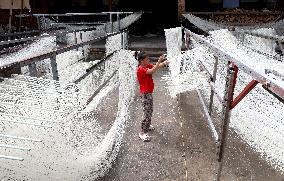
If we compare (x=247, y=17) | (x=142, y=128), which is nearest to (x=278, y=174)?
(x=142, y=128)

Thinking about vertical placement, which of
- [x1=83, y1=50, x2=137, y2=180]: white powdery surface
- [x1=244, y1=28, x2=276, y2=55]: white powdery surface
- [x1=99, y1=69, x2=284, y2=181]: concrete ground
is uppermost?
[x1=244, y1=28, x2=276, y2=55]: white powdery surface

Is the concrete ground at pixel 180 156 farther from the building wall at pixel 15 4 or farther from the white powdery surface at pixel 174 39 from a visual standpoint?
the building wall at pixel 15 4

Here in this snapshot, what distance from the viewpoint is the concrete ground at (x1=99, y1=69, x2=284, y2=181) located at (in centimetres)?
319

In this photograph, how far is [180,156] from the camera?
3.59 meters

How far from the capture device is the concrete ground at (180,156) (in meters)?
3.19

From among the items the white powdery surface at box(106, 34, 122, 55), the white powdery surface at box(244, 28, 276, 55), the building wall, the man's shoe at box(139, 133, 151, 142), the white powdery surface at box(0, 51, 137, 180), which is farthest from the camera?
the building wall

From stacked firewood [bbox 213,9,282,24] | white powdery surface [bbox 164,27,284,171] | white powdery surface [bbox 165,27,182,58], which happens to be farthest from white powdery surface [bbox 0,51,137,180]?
stacked firewood [bbox 213,9,282,24]

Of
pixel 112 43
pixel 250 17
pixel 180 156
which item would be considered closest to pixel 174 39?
pixel 112 43

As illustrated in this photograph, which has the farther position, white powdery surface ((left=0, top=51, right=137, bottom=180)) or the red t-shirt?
the red t-shirt

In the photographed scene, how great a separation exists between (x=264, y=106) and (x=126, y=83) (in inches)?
104

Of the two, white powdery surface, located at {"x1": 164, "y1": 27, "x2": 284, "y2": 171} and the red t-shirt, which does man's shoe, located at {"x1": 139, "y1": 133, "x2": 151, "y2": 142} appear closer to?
the red t-shirt

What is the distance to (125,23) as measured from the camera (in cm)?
920

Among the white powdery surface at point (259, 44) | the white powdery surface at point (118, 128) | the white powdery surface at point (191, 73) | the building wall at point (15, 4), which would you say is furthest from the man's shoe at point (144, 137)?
the building wall at point (15, 4)

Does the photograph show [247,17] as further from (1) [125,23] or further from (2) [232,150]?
(2) [232,150]
